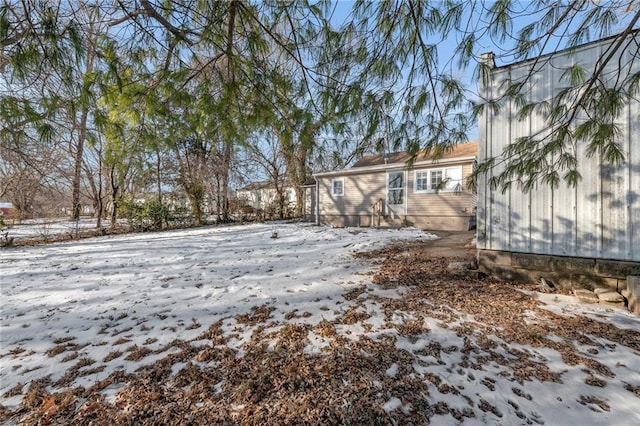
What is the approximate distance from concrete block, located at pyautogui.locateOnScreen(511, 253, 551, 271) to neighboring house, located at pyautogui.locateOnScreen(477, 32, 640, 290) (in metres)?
0.01

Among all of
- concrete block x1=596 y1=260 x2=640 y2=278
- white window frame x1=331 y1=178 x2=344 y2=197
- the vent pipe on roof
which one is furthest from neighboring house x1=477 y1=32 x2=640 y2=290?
white window frame x1=331 y1=178 x2=344 y2=197

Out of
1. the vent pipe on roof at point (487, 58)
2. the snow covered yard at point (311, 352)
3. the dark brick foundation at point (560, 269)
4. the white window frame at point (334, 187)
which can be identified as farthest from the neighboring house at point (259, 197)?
the vent pipe on roof at point (487, 58)

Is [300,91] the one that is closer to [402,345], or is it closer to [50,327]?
[402,345]

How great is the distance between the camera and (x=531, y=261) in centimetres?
388

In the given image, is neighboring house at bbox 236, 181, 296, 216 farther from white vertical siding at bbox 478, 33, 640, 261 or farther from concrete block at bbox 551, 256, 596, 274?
concrete block at bbox 551, 256, 596, 274

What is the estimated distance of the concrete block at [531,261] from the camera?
12.4 ft

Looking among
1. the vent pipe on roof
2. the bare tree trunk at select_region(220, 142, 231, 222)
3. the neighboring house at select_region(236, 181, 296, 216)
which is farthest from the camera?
the neighboring house at select_region(236, 181, 296, 216)

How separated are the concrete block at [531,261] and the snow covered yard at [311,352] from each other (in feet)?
1.33

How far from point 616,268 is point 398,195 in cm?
851

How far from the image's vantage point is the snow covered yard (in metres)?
1.71

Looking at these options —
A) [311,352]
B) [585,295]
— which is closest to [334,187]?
[585,295]

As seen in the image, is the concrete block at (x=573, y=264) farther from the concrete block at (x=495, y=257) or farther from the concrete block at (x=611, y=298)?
the concrete block at (x=495, y=257)

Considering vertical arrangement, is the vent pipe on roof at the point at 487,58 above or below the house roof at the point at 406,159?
below

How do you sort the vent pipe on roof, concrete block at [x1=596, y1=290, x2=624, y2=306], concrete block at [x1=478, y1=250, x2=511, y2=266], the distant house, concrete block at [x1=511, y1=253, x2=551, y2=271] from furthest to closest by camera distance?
the distant house, concrete block at [x1=478, y1=250, x2=511, y2=266], concrete block at [x1=511, y1=253, x2=551, y2=271], concrete block at [x1=596, y1=290, x2=624, y2=306], the vent pipe on roof
